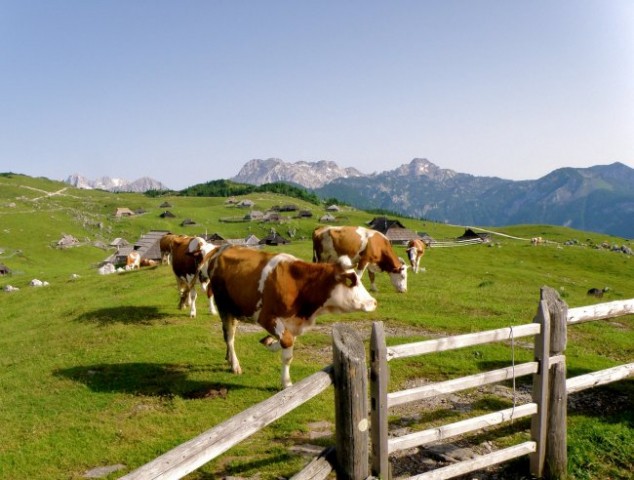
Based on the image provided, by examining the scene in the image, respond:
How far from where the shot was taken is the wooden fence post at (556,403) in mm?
7312

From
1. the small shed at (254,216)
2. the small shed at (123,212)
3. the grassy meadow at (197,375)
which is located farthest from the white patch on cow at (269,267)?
the small shed at (123,212)

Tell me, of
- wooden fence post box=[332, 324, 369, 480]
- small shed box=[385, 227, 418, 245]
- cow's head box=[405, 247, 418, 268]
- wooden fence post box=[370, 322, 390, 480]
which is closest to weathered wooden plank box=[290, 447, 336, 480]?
wooden fence post box=[332, 324, 369, 480]

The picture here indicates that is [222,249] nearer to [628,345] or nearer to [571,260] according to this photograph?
[628,345]

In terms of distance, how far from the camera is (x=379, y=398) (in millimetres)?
6031

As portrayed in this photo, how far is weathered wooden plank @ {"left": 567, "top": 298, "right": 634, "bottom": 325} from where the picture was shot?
303 inches

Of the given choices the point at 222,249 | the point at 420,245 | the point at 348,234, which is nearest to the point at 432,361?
the point at 222,249

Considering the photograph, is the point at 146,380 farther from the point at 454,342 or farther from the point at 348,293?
the point at 454,342

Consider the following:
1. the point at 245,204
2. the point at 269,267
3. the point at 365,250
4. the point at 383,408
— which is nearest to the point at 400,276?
the point at 365,250

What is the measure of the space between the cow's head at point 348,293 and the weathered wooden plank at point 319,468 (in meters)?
3.71

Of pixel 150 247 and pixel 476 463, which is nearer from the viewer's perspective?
pixel 476 463

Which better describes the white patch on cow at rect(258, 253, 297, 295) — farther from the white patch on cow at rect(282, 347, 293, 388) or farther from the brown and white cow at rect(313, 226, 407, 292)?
the brown and white cow at rect(313, 226, 407, 292)

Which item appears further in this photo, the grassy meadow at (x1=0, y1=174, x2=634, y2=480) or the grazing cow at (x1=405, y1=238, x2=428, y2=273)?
the grazing cow at (x1=405, y1=238, x2=428, y2=273)

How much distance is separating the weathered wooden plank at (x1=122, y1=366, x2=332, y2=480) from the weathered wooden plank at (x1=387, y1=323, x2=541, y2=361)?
1.08 metres

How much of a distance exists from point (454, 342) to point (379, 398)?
155 cm
